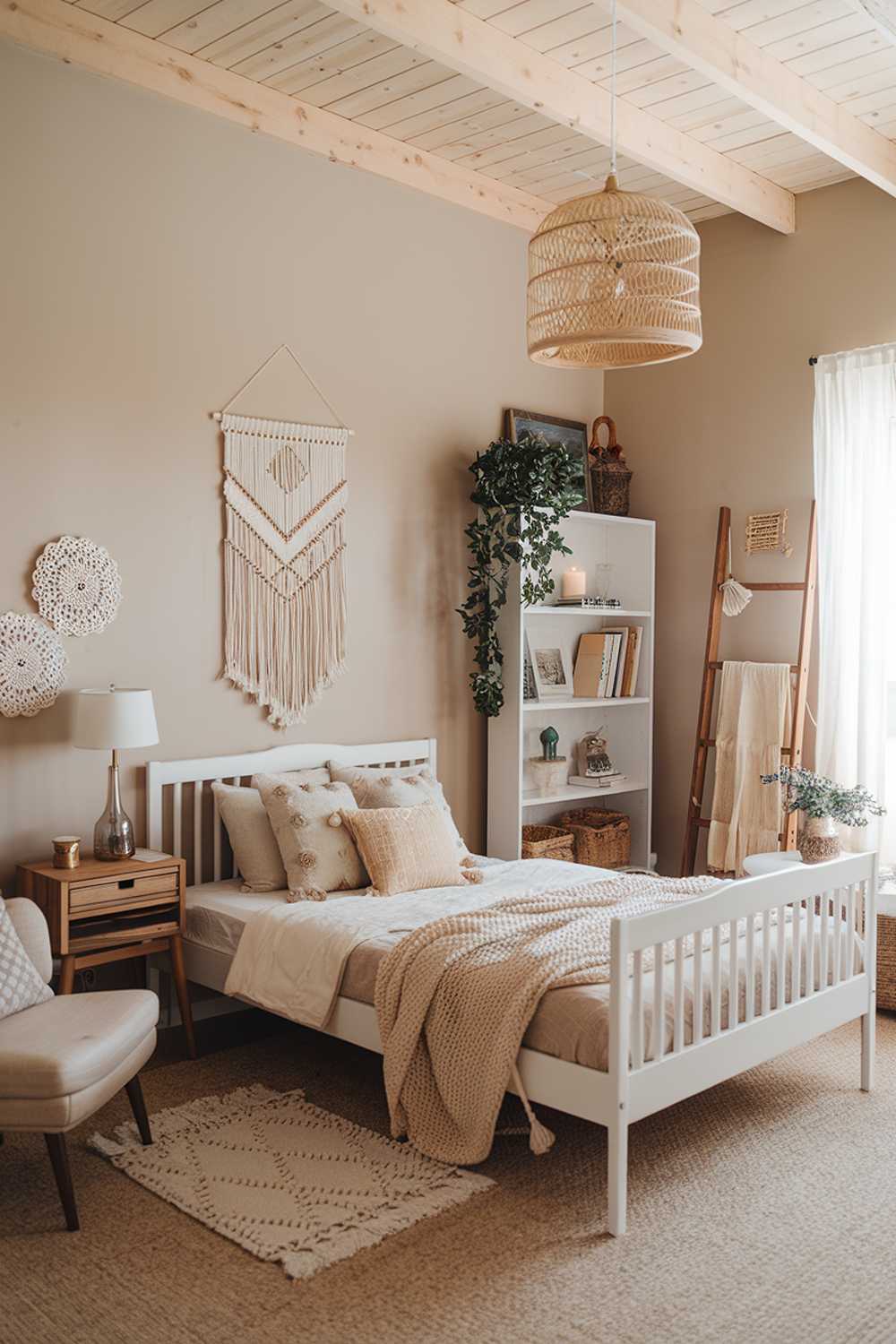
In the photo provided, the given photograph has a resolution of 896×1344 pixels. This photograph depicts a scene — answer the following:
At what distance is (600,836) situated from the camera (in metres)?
5.11

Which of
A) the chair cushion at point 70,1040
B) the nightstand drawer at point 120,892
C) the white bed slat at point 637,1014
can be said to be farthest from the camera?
the nightstand drawer at point 120,892

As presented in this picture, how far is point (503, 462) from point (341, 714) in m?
1.18

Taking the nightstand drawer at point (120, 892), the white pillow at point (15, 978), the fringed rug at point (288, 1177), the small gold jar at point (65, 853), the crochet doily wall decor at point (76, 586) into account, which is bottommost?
the fringed rug at point (288, 1177)

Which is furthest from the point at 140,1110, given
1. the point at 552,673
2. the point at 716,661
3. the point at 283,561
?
the point at 716,661

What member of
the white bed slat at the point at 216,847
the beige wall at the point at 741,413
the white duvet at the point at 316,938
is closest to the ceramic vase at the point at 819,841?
the beige wall at the point at 741,413

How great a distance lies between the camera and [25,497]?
3621 millimetres

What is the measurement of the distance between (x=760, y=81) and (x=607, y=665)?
7.78 ft

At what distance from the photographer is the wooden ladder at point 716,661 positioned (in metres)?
4.78

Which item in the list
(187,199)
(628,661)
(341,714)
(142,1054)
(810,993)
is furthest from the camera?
(628,661)

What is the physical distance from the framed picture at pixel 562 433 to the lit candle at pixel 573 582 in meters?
0.27

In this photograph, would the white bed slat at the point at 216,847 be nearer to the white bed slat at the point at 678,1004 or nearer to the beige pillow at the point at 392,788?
the beige pillow at the point at 392,788

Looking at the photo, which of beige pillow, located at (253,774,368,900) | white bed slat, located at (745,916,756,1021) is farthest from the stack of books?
white bed slat, located at (745,916,756,1021)

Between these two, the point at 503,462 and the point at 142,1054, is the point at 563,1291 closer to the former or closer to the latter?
the point at 142,1054

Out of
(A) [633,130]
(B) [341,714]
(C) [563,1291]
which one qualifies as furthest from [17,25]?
(C) [563,1291]
